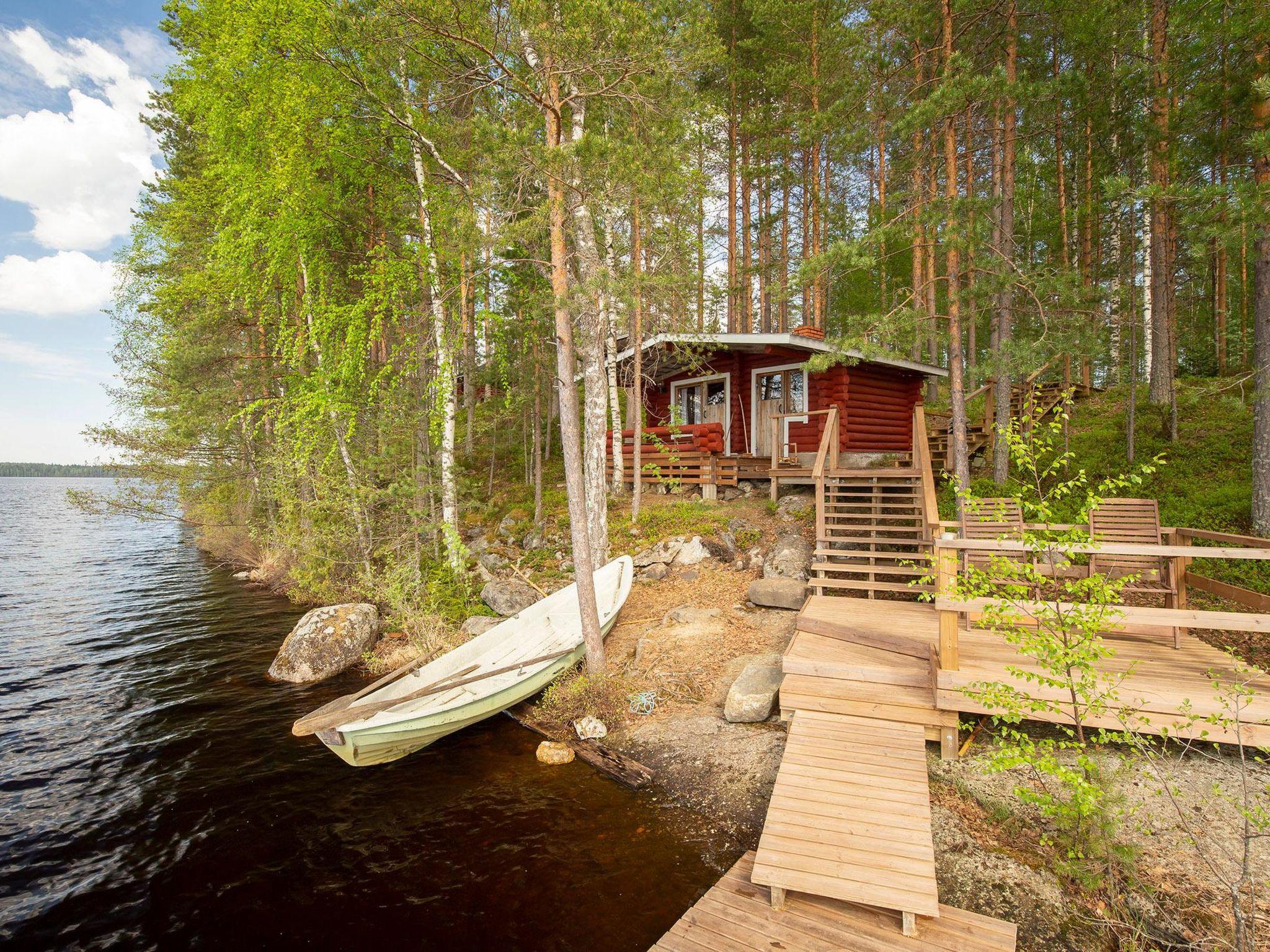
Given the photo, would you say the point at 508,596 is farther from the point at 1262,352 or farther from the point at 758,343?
the point at 1262,352

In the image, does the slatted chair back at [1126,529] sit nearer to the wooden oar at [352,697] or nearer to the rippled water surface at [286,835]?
the rippled water surface at [286,835]

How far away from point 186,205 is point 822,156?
2020cm

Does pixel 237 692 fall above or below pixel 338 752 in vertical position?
below

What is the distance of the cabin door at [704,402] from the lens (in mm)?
15992

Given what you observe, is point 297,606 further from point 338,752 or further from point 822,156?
point 822,156

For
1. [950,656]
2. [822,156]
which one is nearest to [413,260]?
[950,656]

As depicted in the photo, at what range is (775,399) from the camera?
15219 millimetres

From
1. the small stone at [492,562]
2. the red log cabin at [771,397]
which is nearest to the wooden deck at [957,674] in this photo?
the red log cabin at [771,397]

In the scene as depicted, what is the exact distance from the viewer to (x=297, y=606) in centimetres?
1284

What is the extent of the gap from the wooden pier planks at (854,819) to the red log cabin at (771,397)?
7947 millimetres

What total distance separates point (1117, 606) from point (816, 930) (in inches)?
145

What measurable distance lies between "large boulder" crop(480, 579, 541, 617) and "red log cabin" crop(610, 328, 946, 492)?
512 cm

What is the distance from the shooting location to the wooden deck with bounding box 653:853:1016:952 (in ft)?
9.95

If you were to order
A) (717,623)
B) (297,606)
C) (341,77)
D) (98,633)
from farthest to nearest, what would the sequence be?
(297,606), (98,633), (341,77), (717,623)
